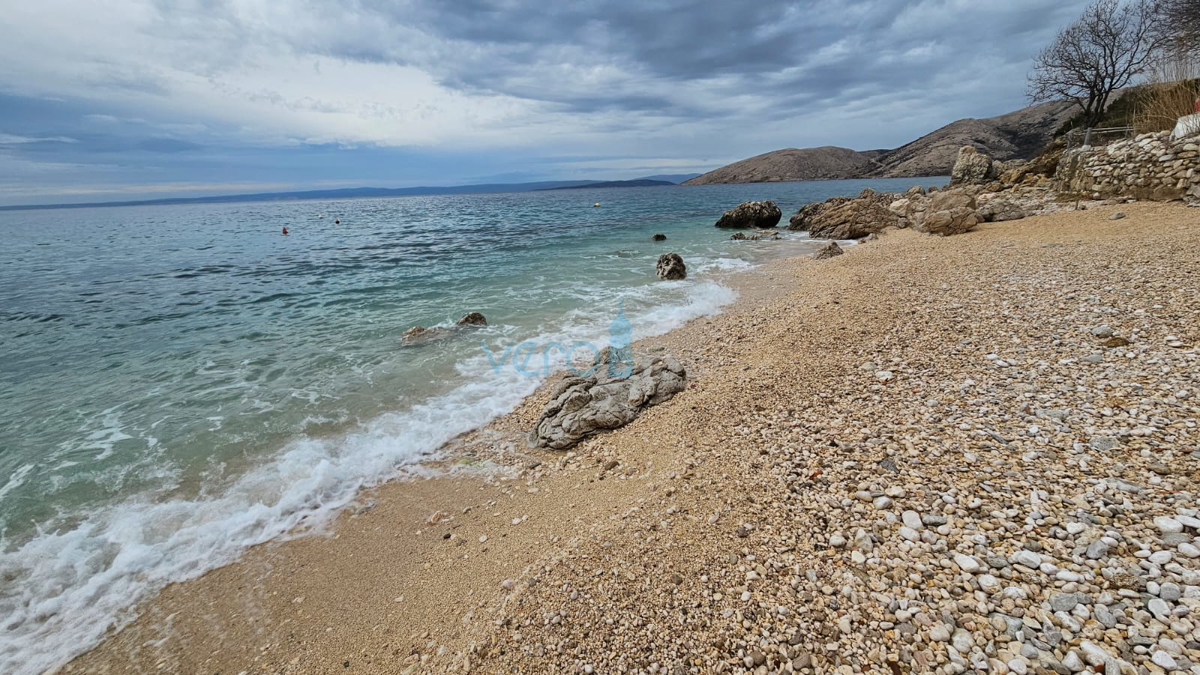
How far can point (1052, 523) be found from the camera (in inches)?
121

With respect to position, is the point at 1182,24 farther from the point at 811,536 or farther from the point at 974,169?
the point at 811,536

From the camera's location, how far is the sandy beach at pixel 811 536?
268 centimetres

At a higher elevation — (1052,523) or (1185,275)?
(1185,275)

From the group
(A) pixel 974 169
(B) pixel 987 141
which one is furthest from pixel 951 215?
(B) pixel 987 141

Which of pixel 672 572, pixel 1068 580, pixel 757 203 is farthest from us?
pixel 757 203

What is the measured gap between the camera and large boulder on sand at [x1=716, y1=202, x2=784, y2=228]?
36500 millimetres

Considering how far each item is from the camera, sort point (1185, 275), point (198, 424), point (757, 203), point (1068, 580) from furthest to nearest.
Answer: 1. point (757, 203)
2. point (198, 424)
3. point (1185, 275)
4. point (1068, 580)

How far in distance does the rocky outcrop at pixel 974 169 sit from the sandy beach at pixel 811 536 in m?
34.6

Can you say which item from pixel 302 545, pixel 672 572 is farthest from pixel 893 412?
pixel 302 545

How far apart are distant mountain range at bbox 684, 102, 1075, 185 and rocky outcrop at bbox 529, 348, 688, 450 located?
129 meters

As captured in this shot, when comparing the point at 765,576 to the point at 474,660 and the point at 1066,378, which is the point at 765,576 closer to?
the point at 474,660

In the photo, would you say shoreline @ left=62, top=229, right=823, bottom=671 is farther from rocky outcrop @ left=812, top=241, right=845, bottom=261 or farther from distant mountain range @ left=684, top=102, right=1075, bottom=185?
distant mountain range @ left=684, top=102, right=1075, bottom=185

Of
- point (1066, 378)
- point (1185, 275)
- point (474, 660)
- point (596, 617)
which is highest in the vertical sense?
point (1185, 275)

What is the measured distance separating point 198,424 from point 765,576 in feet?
30.2
